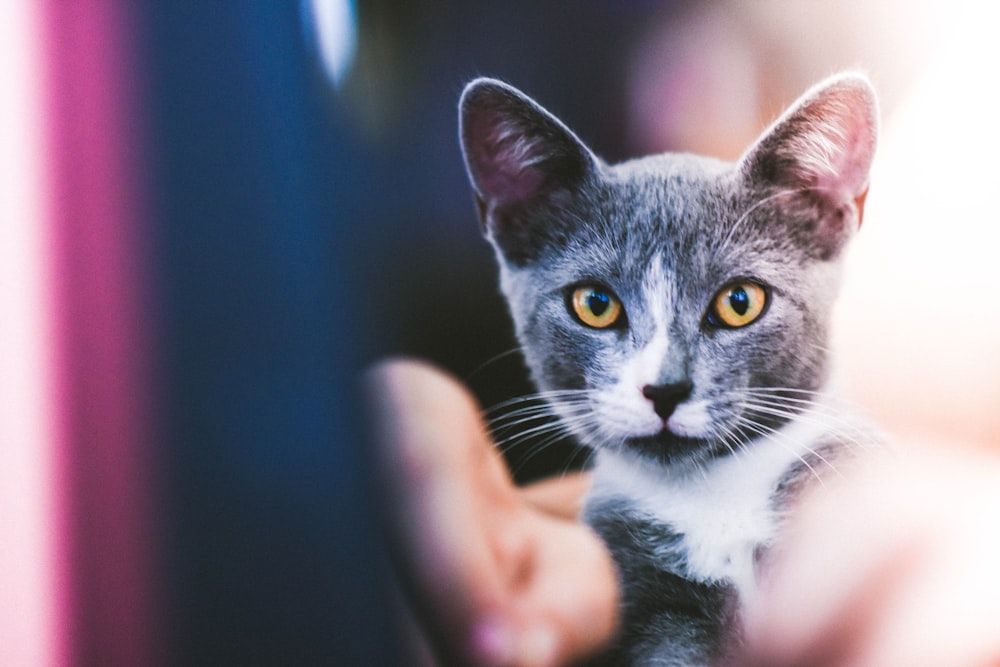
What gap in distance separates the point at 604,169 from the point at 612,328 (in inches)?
6.1

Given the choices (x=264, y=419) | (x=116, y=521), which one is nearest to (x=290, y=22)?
(x=264, y=419)

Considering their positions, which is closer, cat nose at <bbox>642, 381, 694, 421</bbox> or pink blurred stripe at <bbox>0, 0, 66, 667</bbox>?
cat nose at <bbox>642, 381, 694, 421</bbox>

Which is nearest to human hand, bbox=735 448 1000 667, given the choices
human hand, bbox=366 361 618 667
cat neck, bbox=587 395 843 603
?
cat neck, bbox=587 395 843 603

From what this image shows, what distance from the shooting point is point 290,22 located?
0.78 metres

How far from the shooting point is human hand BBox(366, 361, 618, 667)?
2.50ft

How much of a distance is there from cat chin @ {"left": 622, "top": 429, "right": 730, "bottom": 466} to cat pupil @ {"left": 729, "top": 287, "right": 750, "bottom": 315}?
12 centimetres

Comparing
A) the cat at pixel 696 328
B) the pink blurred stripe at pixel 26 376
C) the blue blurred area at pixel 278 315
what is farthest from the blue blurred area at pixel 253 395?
the cat at pixel 696 328

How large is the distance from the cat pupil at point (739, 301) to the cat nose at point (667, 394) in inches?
3.5

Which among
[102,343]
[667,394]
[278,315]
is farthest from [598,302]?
[102,343]

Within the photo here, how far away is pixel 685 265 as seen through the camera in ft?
2.32

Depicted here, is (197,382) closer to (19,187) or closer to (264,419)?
(264,419)

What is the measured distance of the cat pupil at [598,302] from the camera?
73cm

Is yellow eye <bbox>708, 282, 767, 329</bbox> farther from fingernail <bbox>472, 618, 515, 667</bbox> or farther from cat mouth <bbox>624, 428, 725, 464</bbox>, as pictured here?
fingernail <bbox>472, 618, 515, 667</bbox>

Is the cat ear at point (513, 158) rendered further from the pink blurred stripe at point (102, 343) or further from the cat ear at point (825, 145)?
the pink blurred stripe at point (102, 343)
